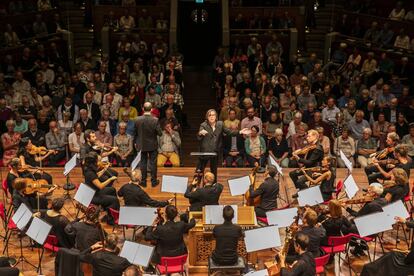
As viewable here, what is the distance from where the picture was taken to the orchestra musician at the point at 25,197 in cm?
941

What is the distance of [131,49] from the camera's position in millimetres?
17094

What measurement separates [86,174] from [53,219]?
1.32 metres

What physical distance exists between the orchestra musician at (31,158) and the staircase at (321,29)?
31.9 ft

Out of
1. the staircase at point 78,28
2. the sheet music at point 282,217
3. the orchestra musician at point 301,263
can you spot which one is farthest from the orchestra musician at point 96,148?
the staircase at point 78,28

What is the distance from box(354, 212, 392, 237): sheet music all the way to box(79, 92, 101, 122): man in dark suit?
697 cm

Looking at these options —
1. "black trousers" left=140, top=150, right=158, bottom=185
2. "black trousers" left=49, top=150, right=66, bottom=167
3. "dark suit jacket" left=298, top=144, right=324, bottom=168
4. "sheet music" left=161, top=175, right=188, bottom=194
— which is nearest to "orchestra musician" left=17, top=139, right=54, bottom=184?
"black trousers" left=49, top=150, right=66, bottom=167

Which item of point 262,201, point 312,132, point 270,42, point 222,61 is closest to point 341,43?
point 270,42

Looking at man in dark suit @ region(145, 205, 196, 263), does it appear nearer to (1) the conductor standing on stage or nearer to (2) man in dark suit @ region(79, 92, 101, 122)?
(1) the conductor standing on stage

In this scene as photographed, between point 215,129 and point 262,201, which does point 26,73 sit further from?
point 262,201

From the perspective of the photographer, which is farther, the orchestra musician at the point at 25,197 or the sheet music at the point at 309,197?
the orchestra musician at the point at 25,197

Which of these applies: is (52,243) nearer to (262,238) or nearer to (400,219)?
(262,238)

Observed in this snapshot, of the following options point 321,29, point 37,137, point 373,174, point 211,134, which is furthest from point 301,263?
point 321,29

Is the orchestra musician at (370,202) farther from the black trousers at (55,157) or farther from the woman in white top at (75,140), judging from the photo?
the black trousers at (55,157)

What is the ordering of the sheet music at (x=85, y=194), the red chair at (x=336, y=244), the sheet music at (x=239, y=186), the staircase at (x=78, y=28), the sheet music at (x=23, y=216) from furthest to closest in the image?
the staircase at (x=78, y=28) < the sheet music at (x=239, y=186) < the sheet music at (x=85, y=194) < the red chair at (x=336, y=244) < the sheet music at (x=23, y=216)
